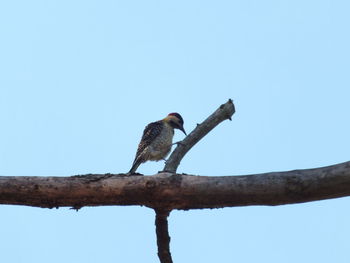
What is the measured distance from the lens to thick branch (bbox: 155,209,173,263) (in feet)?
13.4

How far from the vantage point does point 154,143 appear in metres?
11.0

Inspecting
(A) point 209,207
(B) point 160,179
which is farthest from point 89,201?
(A) point 209,207

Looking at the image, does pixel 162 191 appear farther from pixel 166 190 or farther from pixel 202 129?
pixel 202 129

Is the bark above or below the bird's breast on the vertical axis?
below

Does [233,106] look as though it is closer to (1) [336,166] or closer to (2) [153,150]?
(1) [336,166]

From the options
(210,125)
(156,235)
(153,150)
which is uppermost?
(153,150)

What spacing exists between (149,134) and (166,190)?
7.34 meters

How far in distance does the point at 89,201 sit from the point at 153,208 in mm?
403

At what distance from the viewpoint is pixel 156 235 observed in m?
4.16

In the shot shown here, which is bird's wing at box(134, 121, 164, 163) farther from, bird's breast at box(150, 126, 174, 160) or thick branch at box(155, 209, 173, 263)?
thick branch at box(155, 209, 173, 263)

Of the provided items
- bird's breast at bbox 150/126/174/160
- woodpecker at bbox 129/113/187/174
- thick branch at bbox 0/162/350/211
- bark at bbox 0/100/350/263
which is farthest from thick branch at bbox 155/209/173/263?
bird's breast at bbox 150/126/174/160

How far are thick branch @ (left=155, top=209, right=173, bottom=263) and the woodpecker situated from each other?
21.6 ft

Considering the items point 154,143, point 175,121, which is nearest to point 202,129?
point 154,143

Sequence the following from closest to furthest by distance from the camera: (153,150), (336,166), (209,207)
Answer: (336,166) → (209,207) → (153,150)
